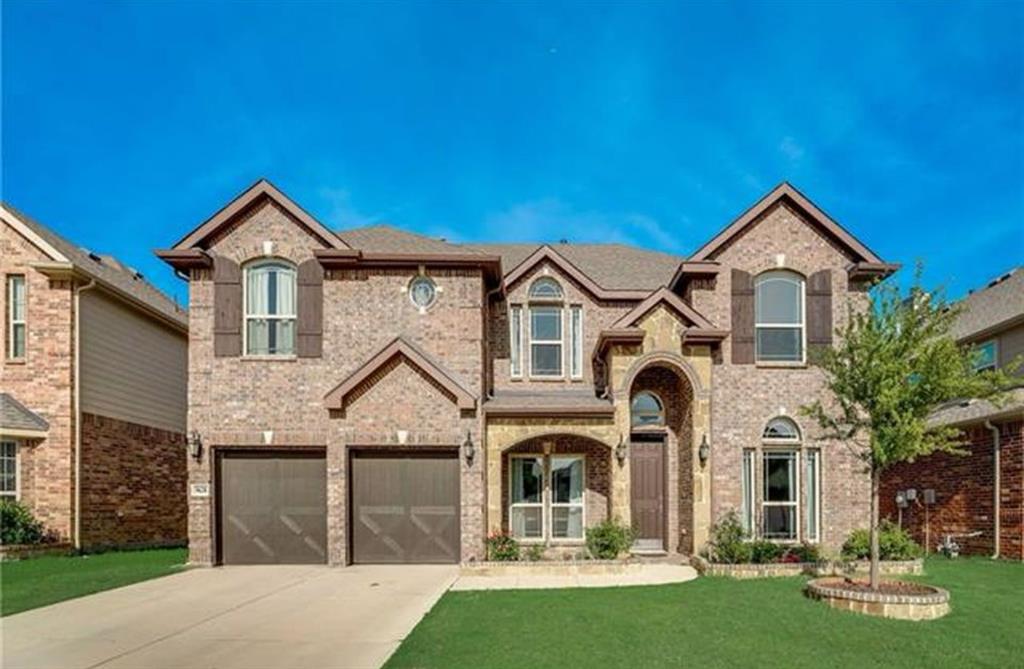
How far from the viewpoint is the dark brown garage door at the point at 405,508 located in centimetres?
1413

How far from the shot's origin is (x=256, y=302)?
1455 cm

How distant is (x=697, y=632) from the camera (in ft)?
26.9

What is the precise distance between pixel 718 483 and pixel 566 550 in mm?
3479

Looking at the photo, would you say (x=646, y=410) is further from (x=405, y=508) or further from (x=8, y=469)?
(x=8, y=469)

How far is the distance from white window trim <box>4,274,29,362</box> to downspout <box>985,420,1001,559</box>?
2151 centimetres

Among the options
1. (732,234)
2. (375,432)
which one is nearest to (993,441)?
(732,234)

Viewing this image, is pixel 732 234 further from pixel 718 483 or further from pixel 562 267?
pixel 718 483

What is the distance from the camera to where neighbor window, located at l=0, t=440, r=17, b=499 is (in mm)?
15461

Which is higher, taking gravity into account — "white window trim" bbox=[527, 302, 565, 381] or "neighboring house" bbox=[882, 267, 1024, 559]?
"white window trim" bbox=[527, 302, 565, 381]

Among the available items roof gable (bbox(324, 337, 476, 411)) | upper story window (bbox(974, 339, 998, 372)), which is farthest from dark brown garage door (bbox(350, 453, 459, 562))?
upper story window (bbox(974, 339, 998, 372))

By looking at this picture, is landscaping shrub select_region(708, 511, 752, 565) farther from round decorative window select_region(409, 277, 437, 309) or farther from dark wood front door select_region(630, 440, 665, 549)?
round decorative window select_region(409, 277, 437, 309)

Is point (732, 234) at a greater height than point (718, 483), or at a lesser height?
greater

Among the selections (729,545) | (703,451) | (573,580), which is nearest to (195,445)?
(573,580)

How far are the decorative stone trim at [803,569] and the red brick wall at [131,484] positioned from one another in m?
13.8
